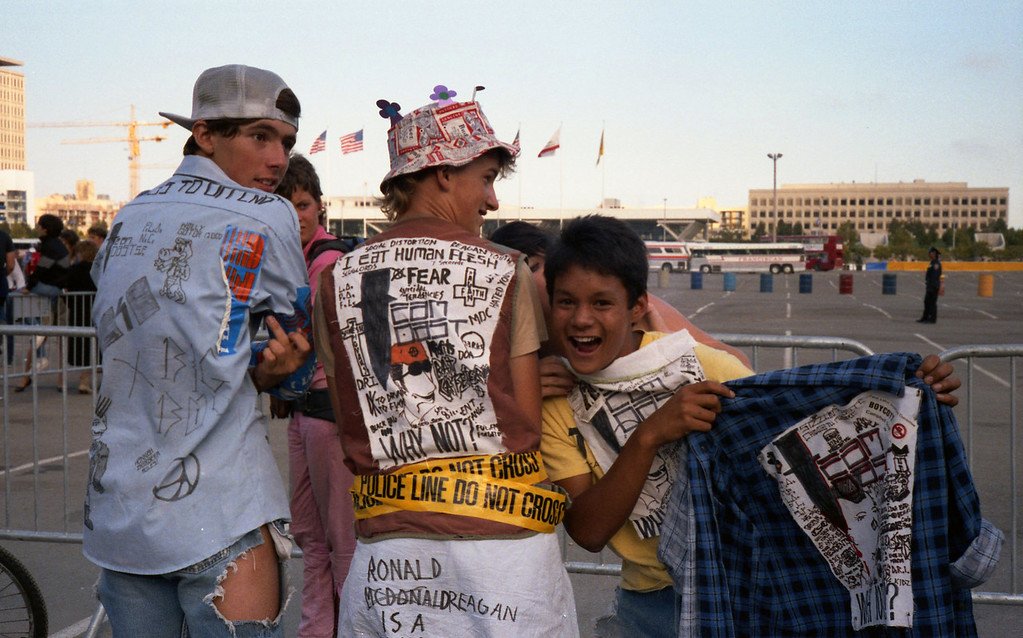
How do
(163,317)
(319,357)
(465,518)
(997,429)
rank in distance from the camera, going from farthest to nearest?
(997,429) < (319,357) < (163,317) < (465,518)

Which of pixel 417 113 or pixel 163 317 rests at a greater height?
pixel 417 113

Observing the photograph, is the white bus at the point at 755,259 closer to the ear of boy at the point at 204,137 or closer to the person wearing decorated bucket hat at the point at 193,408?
the ear of boy at the point at 204,137

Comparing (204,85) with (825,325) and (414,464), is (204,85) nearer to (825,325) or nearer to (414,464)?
(414,464)

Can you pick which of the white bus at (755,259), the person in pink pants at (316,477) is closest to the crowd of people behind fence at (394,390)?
the person in pink pants at (316,477)

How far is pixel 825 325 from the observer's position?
2597cm

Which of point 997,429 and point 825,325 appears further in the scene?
point 825,325

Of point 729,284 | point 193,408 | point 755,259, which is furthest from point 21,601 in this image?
point 755,259

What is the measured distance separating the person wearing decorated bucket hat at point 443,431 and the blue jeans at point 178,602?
0.25 m

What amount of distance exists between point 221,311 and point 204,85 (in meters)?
0.58

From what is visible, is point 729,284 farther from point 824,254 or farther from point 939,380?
point 939,380

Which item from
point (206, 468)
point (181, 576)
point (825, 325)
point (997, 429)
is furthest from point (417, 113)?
point (825, 325)

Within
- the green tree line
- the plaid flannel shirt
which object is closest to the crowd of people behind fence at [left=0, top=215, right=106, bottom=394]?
the plaid flannel shirt

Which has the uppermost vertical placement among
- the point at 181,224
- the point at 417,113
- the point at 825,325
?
the point at 417,113

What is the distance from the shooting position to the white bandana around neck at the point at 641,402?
8.34 feet
